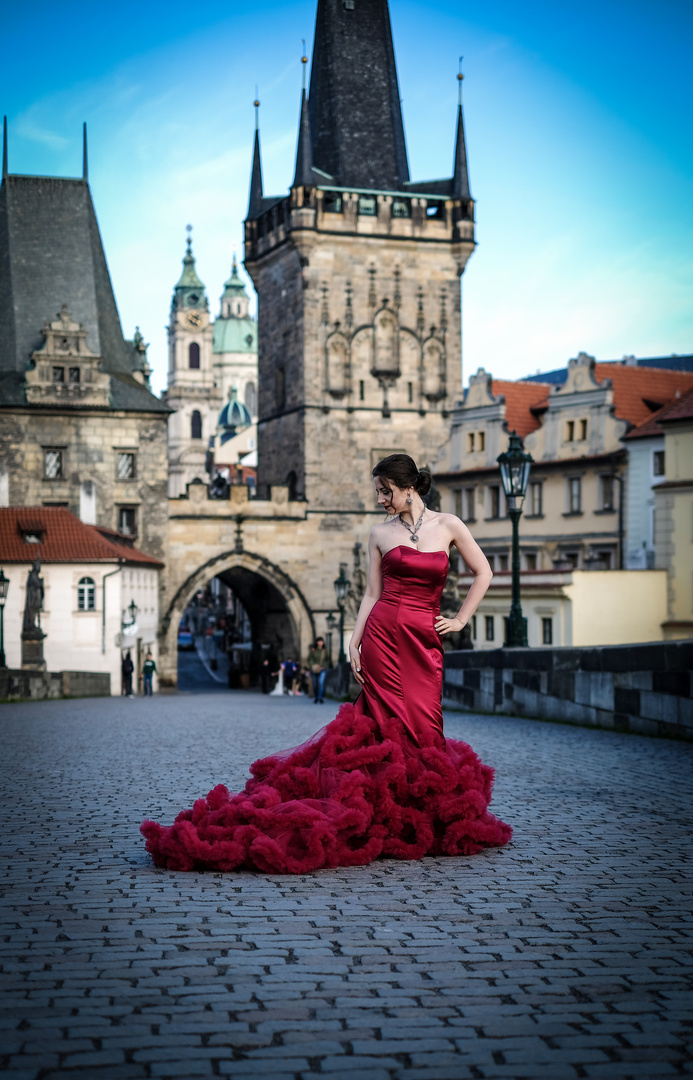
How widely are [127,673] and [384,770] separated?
31434 mm

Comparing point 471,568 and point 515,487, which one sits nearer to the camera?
point 471,568

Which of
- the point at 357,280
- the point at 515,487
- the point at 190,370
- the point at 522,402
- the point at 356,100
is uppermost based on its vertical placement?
the point at 190,370

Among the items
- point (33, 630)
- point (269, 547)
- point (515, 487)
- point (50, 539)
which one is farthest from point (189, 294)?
point (515, 487)

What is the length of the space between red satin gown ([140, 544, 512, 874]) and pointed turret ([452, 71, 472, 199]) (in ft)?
152

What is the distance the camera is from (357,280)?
49.7 metres

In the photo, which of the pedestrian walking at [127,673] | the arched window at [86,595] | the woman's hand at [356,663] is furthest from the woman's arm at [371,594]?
the arched window at [86,595]

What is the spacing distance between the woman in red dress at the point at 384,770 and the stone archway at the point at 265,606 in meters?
39.1

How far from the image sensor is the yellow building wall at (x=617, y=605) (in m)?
35.3

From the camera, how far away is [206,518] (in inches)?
1865

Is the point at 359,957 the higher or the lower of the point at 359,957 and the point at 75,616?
the lower

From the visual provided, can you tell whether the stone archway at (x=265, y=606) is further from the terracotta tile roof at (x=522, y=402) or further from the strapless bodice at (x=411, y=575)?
the strapless bodice at (x=411, y=575)

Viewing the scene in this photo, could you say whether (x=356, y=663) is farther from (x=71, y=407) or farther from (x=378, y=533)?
(x=71, y=407)

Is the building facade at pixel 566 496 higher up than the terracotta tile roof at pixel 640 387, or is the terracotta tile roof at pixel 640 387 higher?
the terracotta tile roof at pixel 640 387

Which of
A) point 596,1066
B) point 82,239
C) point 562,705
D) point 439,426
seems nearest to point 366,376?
point 439,426
